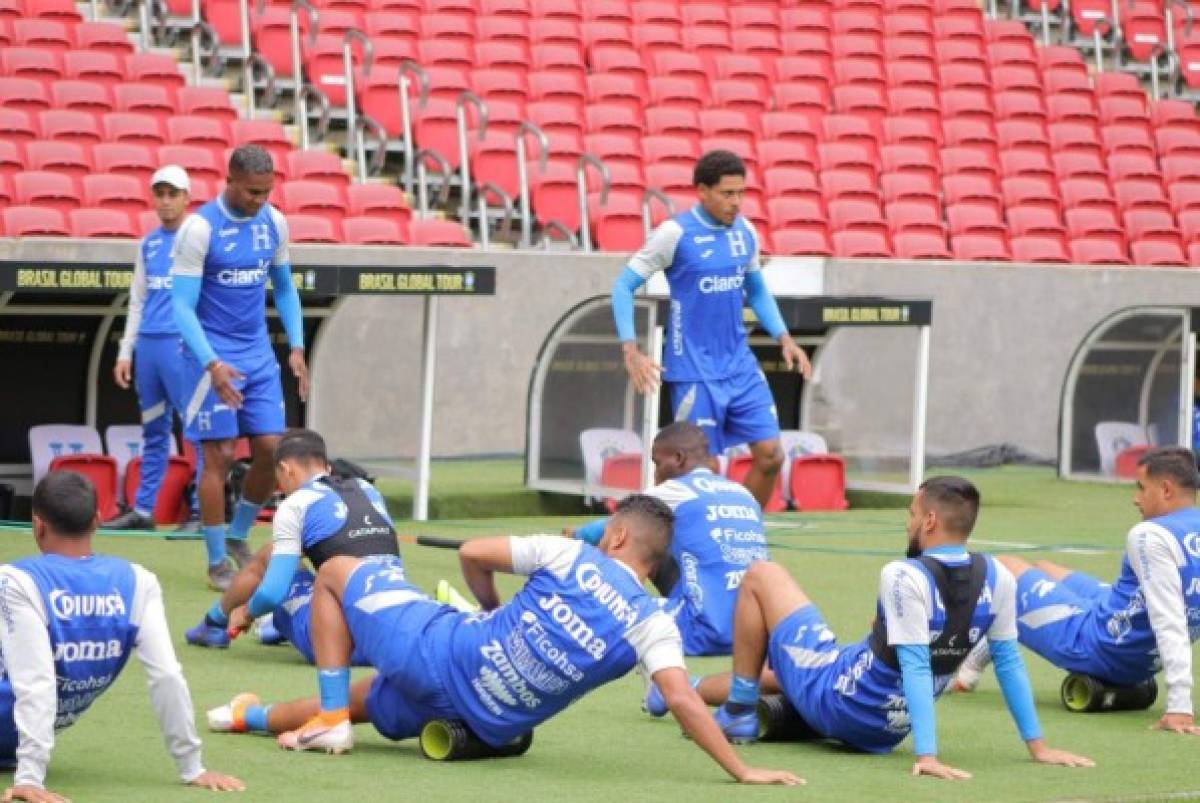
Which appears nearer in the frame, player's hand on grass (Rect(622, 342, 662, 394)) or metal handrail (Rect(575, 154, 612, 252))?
player's hand on grass (Rect(622, 342, 662, 394))

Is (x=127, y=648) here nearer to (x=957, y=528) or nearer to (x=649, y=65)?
(x=957, y=528)

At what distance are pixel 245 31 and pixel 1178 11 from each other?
1225 centimetres

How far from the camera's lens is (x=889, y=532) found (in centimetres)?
1544

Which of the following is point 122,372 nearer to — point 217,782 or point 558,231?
point 217,782

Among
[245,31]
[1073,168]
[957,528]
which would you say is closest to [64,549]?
[957,528]

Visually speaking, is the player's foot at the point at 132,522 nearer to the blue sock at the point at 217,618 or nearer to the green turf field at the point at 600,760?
the green turf field at the point at 600,760

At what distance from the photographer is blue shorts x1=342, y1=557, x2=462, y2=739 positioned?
714cm

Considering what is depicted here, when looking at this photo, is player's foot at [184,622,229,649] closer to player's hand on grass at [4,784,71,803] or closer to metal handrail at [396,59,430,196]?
player's hand on grass at [4,784,71,803]

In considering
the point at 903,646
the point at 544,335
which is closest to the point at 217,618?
the point at 903,646

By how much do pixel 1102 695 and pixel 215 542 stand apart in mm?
4576

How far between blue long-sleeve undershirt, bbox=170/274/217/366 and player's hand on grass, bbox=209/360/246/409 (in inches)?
2.1

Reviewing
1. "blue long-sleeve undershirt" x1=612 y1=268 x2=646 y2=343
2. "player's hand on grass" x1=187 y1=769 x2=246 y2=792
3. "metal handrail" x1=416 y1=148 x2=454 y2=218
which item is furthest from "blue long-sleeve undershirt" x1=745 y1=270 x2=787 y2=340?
"metal handrail" x1=416 y1=148 x2=454 y2=218

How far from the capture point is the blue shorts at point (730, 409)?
12.0 meters

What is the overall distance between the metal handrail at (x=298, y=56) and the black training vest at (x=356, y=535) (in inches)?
477
